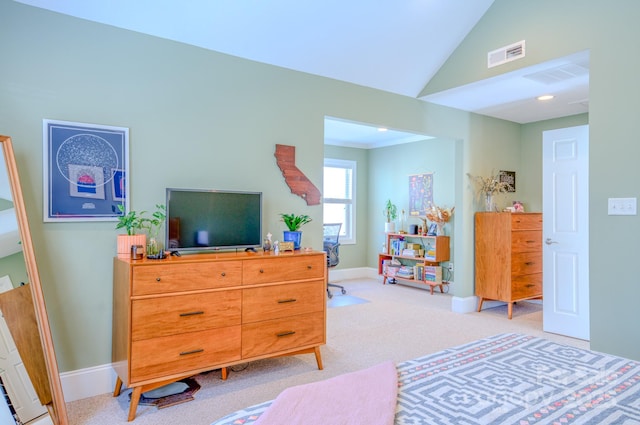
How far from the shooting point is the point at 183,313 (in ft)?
7.76

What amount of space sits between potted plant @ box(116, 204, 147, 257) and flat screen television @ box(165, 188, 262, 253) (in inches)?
6.8

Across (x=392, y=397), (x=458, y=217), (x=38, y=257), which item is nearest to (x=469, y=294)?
(x=458, y=217)

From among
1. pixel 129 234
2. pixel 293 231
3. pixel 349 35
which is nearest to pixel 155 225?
pixel 129 234

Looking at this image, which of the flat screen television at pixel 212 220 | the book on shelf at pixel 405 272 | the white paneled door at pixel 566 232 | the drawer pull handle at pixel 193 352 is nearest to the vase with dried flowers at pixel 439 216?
the book on shelf at pixel 405 272

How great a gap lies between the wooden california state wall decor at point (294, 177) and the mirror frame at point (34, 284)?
1772 mm

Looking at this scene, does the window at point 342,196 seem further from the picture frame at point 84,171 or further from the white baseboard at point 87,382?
the white baseboard at point 87,382

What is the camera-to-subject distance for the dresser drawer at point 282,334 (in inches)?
103

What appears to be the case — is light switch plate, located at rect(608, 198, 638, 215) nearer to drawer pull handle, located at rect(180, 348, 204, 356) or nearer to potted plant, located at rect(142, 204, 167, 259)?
drawer pull handle, located at rect(180, 348, 204, 356)

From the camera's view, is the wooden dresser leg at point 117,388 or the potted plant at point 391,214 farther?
the potted plant at point 391,214

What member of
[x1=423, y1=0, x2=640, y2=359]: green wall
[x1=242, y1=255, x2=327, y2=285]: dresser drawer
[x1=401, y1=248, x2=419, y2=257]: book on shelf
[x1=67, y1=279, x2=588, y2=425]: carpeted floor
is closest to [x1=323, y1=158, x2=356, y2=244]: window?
[x1=401, y1=248, x2=419, y2=257]: book on shelf

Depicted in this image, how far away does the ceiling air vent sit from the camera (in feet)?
10.7

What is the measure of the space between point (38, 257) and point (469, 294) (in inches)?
170

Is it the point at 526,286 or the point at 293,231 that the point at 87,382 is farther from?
the point at 526,286

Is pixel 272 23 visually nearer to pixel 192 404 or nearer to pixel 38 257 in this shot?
pixel 38 257
